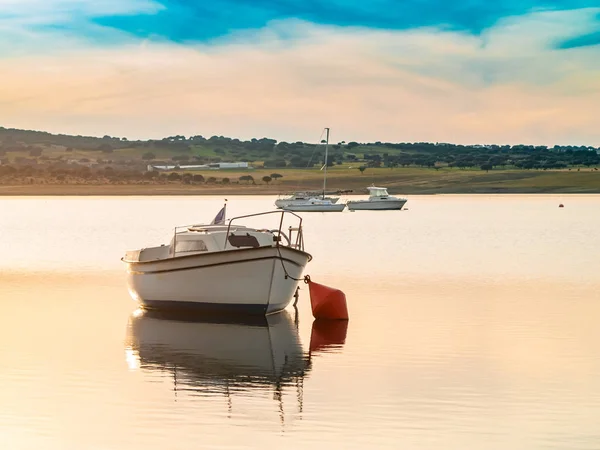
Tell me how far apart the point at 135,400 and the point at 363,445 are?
5022 millimetres

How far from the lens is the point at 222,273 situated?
30.8 meters

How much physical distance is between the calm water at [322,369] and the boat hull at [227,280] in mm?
849

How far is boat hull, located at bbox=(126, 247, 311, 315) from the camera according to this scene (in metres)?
30.6

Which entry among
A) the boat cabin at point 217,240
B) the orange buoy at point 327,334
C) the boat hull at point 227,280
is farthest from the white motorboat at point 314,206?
the orange buoy at point 327,334

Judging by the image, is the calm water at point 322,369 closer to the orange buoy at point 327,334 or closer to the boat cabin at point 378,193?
the orange buoy at point 327,334

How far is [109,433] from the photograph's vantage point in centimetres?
1794

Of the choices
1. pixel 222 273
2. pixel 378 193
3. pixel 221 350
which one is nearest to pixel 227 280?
pixel 222 273

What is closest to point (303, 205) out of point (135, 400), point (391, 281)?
point (391, 281)

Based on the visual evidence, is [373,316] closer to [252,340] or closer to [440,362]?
[252,340]

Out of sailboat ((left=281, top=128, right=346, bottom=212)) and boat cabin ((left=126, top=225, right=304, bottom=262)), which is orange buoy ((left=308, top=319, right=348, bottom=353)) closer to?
boat cabin ((left=126, top=225, right=304, bottom=262))

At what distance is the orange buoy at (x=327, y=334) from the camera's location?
26.8m

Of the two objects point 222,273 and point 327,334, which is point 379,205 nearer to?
point 222,273

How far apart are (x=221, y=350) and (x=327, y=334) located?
3440mm

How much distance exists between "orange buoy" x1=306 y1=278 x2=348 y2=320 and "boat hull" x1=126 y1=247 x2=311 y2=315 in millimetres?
828
